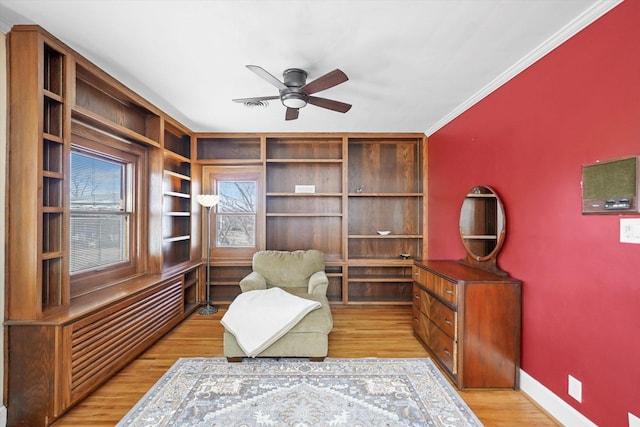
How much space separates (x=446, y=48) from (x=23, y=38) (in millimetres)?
2794

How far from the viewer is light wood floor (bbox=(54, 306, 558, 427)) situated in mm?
1966

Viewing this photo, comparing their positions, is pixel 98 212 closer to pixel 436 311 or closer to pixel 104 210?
pixel 104 210

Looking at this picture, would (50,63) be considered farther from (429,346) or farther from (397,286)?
(397,286)

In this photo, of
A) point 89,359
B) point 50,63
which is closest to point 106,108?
point 50,63

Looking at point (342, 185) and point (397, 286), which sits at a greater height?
point (342, 185)

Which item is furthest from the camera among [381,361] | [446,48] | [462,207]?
[462,207]

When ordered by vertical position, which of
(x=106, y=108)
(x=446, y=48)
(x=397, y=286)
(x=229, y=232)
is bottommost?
(x=397, y=286)

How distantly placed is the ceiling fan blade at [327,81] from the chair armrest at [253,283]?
2.05m

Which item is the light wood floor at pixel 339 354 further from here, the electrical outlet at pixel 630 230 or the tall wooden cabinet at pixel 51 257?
the electrical outlet at pixel 630 230

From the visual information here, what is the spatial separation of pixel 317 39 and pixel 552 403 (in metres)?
2.88

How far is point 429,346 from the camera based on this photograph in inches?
110

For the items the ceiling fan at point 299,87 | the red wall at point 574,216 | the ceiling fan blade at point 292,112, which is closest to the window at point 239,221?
the ceiling fan blade at point 292,112

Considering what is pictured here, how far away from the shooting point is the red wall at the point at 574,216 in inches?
59.6

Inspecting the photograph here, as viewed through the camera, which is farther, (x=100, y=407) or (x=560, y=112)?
(x=100, y=407)
